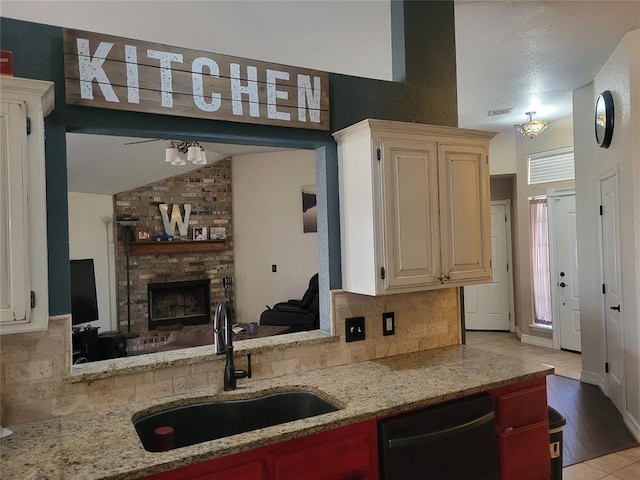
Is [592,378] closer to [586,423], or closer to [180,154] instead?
[586,423]

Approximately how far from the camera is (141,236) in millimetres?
7301

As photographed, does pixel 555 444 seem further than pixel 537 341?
No

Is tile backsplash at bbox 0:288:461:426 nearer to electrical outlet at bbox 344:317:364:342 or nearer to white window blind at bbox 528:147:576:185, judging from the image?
electrical outlet at bbox 344:317:364:342

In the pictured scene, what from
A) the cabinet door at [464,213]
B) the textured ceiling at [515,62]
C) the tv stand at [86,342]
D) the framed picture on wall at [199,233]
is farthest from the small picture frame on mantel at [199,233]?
the cabinet door at [464,213]

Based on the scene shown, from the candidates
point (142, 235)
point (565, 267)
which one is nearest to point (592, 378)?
point (565, 267)

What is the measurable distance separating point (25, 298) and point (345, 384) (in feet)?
4.27

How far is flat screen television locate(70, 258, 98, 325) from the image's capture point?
563cm

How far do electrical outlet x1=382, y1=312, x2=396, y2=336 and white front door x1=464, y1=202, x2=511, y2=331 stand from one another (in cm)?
513

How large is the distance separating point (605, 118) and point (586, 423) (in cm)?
251

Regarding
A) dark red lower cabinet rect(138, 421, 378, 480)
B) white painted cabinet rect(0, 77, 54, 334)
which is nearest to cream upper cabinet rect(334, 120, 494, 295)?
dark red lower cabinet rect(138, 421, 378, 480)

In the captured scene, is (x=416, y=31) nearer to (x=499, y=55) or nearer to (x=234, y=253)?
(x=499, y=55)

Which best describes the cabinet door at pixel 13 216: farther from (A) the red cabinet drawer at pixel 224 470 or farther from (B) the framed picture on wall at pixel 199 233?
(B) the framed picture on wall at pixel 199 233

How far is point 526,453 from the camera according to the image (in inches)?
87.9

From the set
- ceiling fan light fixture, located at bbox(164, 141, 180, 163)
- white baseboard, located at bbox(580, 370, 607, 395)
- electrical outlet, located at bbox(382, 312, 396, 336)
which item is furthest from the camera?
ceiling fan light fixture, located at bbox(164, 141, 180, 163)
